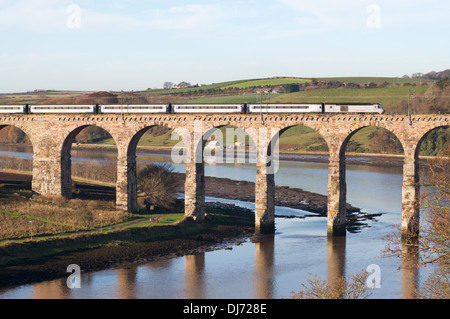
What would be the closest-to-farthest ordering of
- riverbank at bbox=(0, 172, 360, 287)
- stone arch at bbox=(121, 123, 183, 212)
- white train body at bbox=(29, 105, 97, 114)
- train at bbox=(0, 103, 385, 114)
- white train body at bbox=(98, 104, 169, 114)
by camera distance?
riverbank at bbox=(0, 172, 360, 287), train at bbox=(0, 103, 385, 114), stone arch at bbox=(121, 123, 183, 212), white train body at bbox=(98, 104, 169, 114), white train body at bbox=(29, 105, 97, 114)

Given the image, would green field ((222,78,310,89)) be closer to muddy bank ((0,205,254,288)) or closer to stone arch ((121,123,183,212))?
stone arch ((121,123,183,212))

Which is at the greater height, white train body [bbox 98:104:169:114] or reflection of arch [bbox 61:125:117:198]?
white train body [bbox 98:104:169:114]

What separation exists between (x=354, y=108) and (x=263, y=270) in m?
20.2

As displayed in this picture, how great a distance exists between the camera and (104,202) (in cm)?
7444

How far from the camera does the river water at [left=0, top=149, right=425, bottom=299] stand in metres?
47.6

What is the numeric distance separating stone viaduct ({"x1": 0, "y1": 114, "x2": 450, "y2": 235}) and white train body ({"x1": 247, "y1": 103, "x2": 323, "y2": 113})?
0.79 m

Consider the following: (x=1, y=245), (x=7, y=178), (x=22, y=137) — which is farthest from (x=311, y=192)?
(x=22, y=137)

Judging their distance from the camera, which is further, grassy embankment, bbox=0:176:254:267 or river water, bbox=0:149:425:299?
grassy embankment, bbox=0:176:254:267

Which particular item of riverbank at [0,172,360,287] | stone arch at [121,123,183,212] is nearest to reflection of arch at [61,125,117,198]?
riverbank at [0,172,360,287]

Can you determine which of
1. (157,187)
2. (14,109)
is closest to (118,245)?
(157,187)

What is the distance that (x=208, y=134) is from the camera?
231ft

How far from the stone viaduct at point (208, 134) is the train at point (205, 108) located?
1009 millimetres

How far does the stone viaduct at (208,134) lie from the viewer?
61.9 meters

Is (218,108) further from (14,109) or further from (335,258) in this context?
(14,109)
